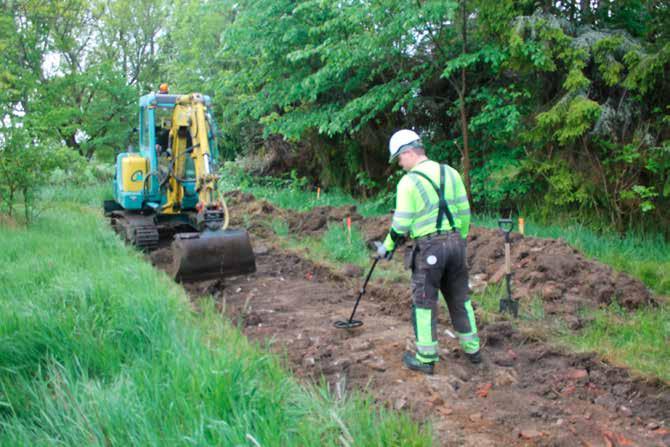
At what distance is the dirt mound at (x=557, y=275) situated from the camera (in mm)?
6445

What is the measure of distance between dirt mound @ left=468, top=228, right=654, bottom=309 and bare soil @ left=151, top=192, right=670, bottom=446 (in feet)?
0.05

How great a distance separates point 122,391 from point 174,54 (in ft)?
95.0

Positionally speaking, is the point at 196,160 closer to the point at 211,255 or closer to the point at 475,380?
the point at 211,255

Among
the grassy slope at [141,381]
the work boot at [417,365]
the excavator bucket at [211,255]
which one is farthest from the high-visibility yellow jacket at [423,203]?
the excavator bucket at [211,255]

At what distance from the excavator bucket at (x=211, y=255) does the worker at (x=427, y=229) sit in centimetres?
325

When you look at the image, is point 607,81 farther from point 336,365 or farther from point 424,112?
point 336,365

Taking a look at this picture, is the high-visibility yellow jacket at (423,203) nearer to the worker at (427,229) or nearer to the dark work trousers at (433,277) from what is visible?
the worker at (427,229)

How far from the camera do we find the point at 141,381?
3.60m

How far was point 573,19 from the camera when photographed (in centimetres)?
1004

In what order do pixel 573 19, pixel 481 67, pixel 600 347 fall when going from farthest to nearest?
pixel 481 67 → pixel 573 19 → pixel 600 347

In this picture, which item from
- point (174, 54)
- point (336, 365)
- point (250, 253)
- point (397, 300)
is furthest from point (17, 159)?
point (174, 54)

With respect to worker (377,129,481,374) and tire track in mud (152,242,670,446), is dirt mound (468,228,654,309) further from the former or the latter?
worker (377,129,481,374)

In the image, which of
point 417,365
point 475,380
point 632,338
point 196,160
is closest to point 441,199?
point 417,365

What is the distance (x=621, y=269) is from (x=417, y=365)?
4368 mm
